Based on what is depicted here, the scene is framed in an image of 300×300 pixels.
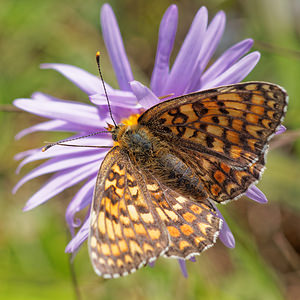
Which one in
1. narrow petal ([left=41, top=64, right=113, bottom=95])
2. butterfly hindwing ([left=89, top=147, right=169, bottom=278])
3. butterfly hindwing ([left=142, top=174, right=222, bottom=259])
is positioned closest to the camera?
butterfly hindwing ([left=89, top=147, right=169, bottom=278])

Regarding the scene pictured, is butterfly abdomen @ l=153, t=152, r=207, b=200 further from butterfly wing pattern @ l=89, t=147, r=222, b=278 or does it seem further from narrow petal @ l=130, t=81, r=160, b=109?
narrow petal @ l=130, t=81, r=160, b=109

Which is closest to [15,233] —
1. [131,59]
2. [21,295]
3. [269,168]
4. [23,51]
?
[21,295]

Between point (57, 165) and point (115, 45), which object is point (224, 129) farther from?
point (57, 165)

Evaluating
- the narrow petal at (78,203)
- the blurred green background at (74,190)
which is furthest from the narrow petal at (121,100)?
the blurred green background at (74,190)

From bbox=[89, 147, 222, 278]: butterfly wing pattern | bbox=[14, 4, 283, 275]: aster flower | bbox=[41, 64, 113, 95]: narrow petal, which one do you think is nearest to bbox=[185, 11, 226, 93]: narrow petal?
bbox=[14, 4, 283, 275]: aster flower

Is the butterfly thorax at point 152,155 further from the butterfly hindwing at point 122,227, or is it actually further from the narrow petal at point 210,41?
the narrow petal at point 210,41

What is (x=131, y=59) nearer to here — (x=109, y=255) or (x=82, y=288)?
(x=82, y=288)

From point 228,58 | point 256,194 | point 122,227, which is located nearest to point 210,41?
point 228,58
